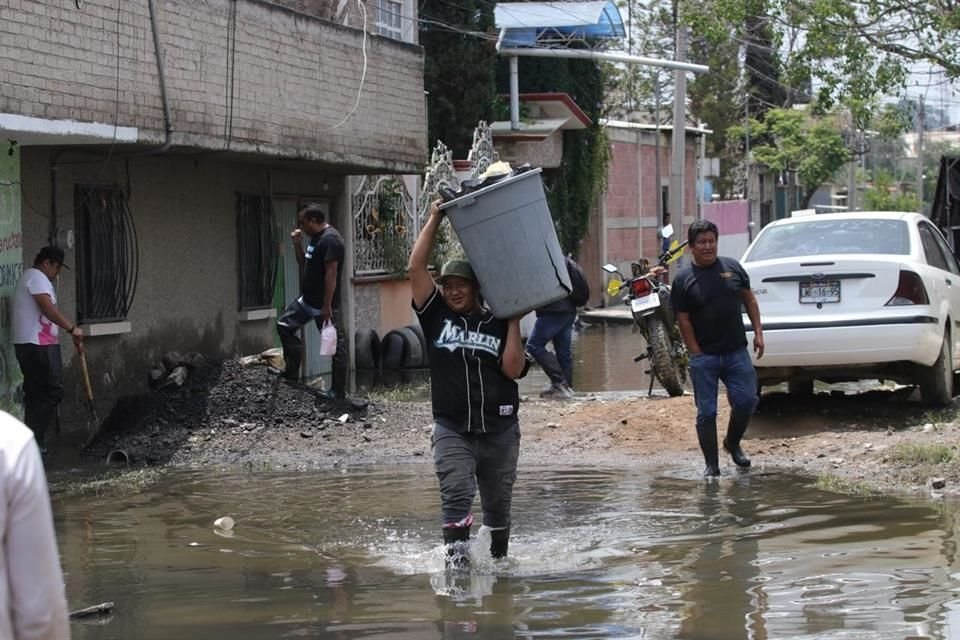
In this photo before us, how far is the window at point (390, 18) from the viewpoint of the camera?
2138 cm

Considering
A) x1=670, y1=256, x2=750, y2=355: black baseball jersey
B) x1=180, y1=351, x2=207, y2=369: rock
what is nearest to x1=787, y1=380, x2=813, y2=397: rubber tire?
x1=670, y1=256, x2=750, y2=355: black baseball jersey

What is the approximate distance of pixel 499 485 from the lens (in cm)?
709

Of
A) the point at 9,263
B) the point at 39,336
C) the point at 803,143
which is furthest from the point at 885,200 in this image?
the point at 39,336

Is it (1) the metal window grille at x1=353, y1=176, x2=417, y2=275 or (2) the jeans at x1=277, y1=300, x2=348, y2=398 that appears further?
(1) the metal window grille at x1=353, y1=176, x2=417, y2=275

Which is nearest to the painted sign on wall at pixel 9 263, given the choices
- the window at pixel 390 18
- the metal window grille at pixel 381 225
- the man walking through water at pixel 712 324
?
the man walking through water at pixel 712 324

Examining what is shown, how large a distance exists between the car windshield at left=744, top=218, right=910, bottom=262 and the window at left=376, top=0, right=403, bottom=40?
10.5 meters

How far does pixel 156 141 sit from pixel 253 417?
253 centimetres

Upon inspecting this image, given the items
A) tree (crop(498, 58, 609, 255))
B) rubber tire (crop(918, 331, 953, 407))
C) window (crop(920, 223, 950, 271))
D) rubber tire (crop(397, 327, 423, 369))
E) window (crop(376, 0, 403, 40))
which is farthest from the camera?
tree (crop(498, 58, 609, 255))

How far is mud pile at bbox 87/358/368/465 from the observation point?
39.7 feet

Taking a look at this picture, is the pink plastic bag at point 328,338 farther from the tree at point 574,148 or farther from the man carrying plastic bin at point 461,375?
the tree at point 574,148

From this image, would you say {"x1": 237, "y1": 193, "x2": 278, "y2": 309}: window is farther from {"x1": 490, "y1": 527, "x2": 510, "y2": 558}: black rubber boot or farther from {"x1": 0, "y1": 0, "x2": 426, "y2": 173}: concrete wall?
{"x1": 490, "y1": 527, "x2": 510, "y2": 558}: black rubber boot

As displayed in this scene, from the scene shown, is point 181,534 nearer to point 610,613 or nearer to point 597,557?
point 597,557

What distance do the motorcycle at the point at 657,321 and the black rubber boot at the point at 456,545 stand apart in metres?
7.18

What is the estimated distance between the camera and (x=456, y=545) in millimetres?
6934
